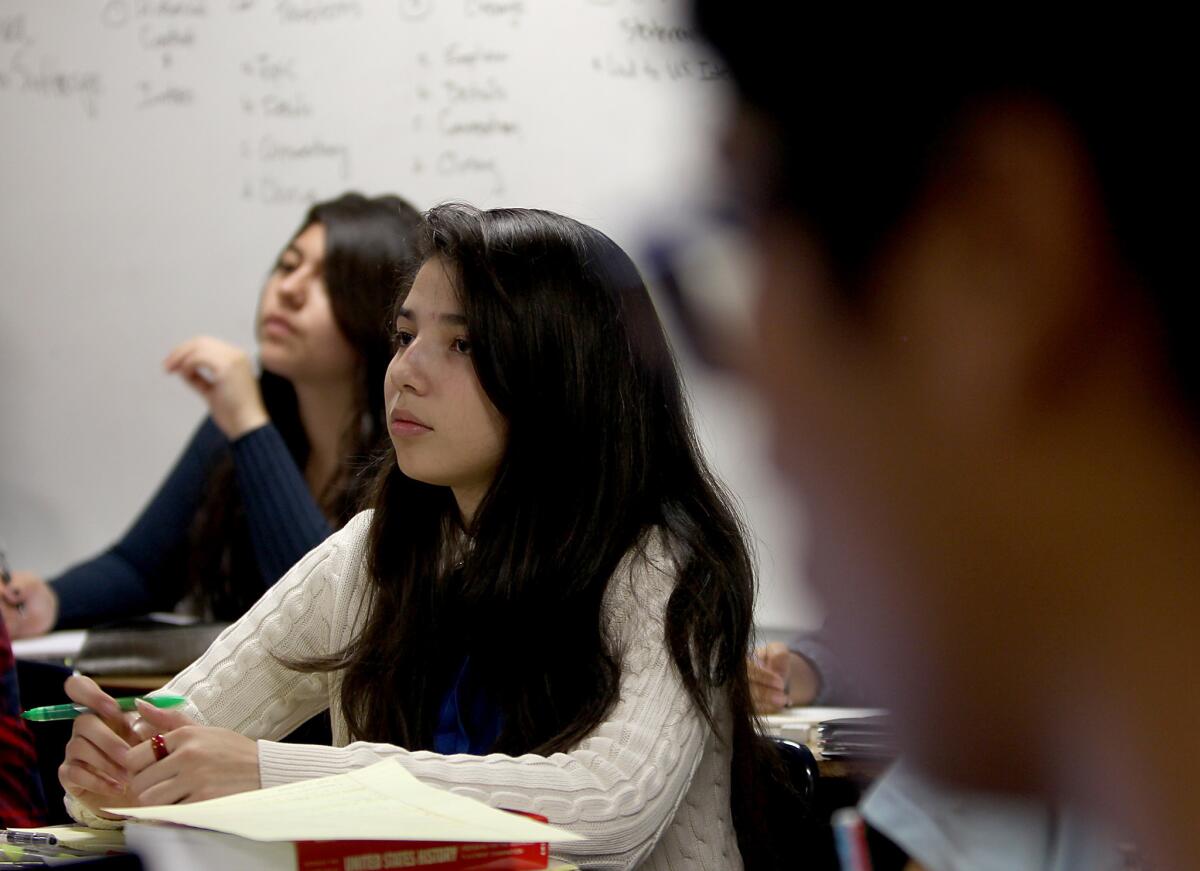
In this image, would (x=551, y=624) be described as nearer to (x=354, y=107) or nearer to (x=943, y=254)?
(x=943, y=254)

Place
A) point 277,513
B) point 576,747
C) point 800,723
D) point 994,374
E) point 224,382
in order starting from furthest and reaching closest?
point 224,382
point 277,513
point 800,723
point 576,747
point 994,374

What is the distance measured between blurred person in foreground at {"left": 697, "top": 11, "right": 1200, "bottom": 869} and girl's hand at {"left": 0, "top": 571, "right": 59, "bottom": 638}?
2534 mm

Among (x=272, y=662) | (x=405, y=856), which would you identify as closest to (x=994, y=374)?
(x=405, y=856)

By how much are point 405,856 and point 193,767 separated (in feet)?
0.94

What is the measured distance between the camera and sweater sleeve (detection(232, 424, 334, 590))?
2213 mm

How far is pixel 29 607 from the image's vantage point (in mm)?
2584

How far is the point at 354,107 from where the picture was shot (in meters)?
3.15

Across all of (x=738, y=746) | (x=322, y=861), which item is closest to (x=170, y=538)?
(x=738, y=746)

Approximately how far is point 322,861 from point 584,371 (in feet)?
2.28

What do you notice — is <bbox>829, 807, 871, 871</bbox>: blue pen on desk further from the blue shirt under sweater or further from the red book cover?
the blue shirt under sweater

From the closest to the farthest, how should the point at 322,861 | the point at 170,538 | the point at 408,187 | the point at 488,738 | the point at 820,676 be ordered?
the point at 322,861
the point at 488,738
the point at 820,676
the point at 170,538
the point at 408,187

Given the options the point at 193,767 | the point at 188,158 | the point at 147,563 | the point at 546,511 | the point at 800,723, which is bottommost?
the point at 800,723

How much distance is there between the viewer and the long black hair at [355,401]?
2.47 metres

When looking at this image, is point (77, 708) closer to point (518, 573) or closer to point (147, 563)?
point (518, 573)
